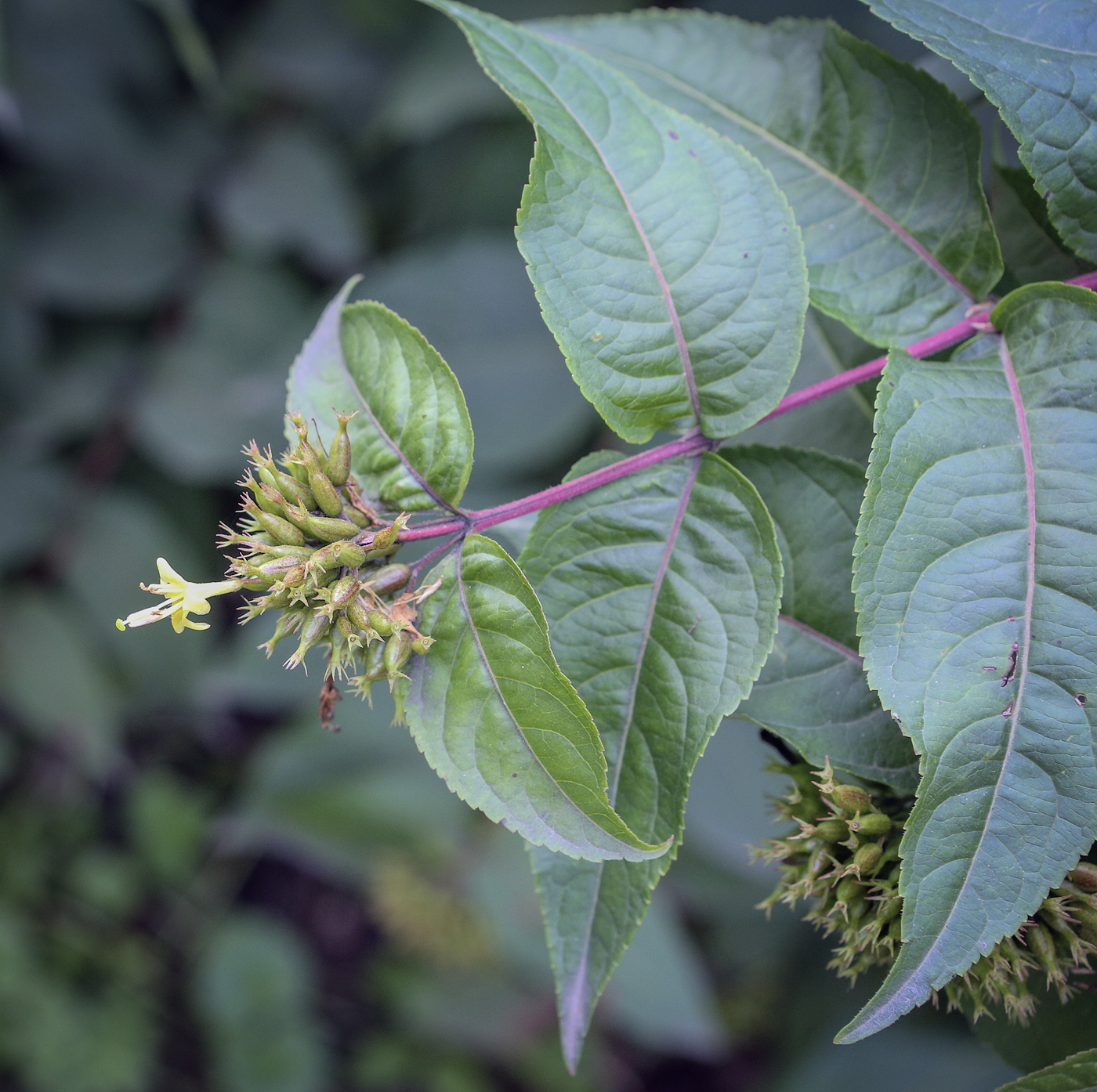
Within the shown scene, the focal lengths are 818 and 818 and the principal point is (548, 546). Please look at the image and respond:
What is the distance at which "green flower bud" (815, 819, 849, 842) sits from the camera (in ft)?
4.17

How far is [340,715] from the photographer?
11.6 ft

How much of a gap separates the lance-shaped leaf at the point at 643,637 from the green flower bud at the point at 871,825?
28 centimetres

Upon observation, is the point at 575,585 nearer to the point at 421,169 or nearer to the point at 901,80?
the point at 901,80

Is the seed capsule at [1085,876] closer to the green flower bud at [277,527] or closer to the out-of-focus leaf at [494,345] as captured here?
the green flower bud at [277,527]

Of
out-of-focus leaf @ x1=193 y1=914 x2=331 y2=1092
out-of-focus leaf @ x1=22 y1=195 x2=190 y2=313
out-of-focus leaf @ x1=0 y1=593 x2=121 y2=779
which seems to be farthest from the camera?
out-of-focus leaf @ x1=193 y1=914 x2=331 y2=1092

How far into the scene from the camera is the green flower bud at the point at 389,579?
1222mm

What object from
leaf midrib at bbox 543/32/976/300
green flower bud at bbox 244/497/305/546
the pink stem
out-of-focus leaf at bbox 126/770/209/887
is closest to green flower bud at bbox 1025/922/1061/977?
the pink stem

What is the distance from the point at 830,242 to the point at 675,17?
59 centimetres

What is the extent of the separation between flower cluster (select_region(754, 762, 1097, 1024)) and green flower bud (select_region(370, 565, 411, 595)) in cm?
71

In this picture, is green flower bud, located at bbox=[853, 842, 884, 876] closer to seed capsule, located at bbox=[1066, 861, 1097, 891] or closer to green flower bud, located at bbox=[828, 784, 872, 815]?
green flower bud, located at bbox=[828, 784, 872, 815]

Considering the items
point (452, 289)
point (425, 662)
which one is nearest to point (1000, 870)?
point (425, 662)

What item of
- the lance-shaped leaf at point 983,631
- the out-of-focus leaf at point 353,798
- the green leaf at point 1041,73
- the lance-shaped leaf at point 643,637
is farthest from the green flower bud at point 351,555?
the out-of-focus leaf at point 353,798

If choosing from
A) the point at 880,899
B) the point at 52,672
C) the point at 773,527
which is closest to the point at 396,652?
the point at 773,527

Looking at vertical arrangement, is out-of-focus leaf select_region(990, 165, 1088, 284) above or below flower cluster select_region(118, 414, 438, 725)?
above
